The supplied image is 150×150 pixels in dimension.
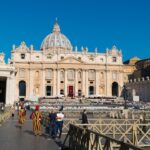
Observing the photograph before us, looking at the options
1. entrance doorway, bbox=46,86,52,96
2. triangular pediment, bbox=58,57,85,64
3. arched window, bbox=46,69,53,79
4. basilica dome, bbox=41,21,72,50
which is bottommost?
entrance doorway, bbox=46,86,52,96

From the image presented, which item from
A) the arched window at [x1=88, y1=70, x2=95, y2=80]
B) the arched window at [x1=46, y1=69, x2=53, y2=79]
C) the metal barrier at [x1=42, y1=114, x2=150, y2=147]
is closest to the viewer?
the metal barrier at [x1=42, y1=114, x2=150, y2=147]

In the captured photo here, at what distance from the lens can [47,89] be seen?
3831 inches

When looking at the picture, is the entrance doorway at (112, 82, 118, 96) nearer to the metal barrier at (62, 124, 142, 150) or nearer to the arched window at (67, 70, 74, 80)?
the arched window at (67, 70, 74, 80)

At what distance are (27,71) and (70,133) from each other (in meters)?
83.8

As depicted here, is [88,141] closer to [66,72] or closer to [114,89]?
[66,72]

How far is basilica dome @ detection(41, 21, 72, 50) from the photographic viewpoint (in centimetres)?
11638

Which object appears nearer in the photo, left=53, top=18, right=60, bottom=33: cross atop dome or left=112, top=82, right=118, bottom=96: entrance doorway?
left=112, top=82, right=118, bottom=96: entrance doorway

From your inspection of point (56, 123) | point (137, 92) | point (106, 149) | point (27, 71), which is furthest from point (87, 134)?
point (27, 71)

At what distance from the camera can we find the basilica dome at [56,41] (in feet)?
382

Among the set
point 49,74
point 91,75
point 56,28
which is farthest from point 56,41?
point 91,75

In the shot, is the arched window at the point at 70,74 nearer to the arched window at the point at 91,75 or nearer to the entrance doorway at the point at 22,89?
the arched window at the point at 91,75

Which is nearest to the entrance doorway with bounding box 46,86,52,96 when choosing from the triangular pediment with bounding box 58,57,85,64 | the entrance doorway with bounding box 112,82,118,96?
the triangular pediment with bounding box 58,57,85,64

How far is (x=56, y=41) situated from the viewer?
384 ft

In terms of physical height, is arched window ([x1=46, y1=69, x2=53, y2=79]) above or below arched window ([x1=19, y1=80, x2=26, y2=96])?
above
